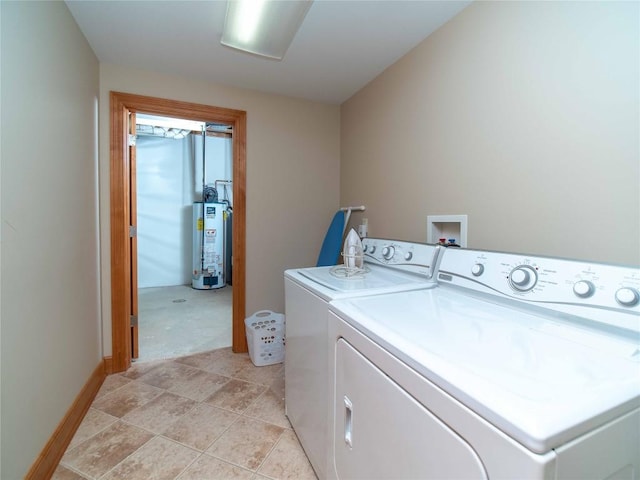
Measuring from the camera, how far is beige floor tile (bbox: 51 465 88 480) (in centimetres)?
124

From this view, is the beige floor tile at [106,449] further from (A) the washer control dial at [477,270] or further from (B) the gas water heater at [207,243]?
(B) the gas water heater at [207,243]

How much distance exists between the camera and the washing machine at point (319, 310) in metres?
1.14

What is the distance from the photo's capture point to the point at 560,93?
1104mm

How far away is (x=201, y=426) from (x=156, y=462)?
0.27m

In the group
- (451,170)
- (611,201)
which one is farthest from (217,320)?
(611,201)

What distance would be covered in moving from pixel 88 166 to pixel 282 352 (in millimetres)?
1877

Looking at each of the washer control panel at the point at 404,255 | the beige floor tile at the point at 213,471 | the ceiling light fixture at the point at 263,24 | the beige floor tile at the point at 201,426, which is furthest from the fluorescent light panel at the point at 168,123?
the beige floor tile at the point at 213,471

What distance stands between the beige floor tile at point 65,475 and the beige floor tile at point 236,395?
65 centimetres

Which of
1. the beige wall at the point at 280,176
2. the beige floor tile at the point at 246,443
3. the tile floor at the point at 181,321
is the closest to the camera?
the beige floor tile at the point at 246,443

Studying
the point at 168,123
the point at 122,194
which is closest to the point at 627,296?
the point at 122,194

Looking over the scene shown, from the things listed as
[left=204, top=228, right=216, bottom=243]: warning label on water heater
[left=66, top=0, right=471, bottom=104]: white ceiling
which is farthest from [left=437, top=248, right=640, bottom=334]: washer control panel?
[left=204, top=228, right=216, bottom=243]: warning label on water heater

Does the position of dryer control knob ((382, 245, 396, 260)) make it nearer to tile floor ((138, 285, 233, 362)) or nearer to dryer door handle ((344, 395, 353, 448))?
dryer door handle ((344, 395, 353, 448))

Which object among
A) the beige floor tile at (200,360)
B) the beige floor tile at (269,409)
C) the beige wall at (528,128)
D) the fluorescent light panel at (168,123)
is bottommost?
the beige floor tile at (269,409)

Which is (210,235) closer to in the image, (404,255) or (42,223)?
(42,223)
